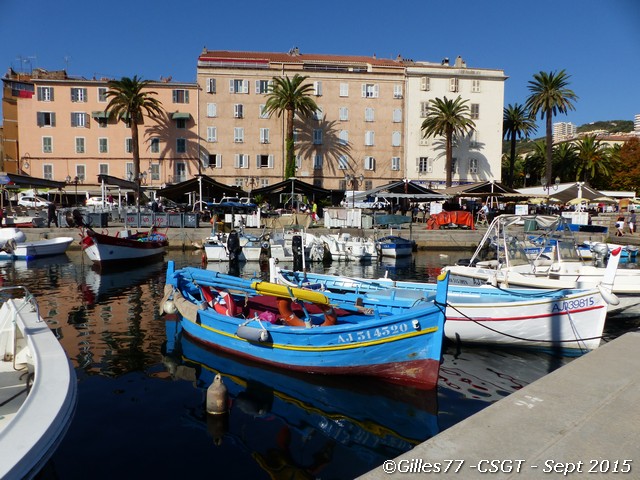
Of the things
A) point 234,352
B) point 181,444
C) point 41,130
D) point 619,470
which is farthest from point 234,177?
point 619,470

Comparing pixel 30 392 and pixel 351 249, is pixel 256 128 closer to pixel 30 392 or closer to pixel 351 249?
pixel 351 249

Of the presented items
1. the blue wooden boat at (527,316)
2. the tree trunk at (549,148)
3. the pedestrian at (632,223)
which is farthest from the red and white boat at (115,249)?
the tree trunk at (549,148)

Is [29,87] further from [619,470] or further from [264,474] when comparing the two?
[619,470]

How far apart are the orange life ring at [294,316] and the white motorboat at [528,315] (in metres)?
1.60

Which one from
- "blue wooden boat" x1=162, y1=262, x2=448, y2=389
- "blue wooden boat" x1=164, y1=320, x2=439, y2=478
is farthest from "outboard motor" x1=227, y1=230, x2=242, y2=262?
"blue wooden boat" x1=164, y1=320, x2=439, y2=478

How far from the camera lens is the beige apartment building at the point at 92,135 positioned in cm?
5266

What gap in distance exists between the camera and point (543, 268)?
16.0m

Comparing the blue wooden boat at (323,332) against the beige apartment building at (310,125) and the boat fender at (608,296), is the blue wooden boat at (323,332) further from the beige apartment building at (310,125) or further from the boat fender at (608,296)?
the beige apartment building at (310,125)

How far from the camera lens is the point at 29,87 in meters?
55.3

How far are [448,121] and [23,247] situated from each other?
40617mm

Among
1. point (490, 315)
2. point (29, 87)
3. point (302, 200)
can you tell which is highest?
point (29, 87)

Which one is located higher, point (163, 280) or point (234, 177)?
point (234, 177)

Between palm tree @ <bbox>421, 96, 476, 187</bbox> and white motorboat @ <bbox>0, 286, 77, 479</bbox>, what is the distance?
48447 millimetres

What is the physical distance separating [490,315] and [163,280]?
52.3 feet
